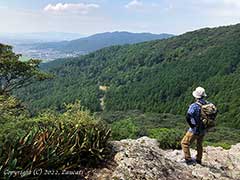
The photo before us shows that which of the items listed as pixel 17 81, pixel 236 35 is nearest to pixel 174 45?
pixel 236 35

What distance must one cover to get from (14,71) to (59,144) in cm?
1648

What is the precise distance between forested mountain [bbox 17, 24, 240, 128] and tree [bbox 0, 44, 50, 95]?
70121mm

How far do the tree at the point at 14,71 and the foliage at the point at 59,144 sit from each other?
46.8 ft

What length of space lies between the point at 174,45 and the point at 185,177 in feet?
542

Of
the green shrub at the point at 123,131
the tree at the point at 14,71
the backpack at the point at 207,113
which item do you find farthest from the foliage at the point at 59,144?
the tree at the point at 14,71

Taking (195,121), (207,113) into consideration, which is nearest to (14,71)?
(195,121)

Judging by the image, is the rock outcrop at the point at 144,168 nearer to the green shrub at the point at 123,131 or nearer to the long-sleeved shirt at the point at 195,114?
the long-sleeved shirt at the point at 195,114

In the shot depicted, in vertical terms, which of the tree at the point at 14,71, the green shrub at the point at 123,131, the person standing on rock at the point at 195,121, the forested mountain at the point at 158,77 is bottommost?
the forested mountain at the point at 158,77

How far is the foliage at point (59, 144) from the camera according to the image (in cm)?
528

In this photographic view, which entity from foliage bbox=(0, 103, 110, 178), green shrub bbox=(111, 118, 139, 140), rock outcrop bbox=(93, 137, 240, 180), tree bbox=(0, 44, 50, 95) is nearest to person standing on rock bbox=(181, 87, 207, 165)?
rock outcrop bbox=(93, 137, 240, 180)

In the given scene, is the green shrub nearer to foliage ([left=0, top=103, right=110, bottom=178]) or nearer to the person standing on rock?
the person standing on rock

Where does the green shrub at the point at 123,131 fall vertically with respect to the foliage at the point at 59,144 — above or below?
below

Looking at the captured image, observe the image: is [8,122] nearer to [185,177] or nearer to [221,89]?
[185,177]

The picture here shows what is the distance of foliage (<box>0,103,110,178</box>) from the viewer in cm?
528
